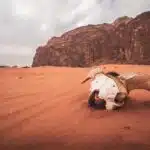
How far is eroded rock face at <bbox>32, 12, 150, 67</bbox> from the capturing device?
9070mm

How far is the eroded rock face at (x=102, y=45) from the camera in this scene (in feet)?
29.8

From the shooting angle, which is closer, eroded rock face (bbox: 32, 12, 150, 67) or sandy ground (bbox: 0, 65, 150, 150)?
sandy ground (bbox: 0, 65, 150, 150)

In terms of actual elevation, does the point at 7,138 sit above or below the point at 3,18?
below

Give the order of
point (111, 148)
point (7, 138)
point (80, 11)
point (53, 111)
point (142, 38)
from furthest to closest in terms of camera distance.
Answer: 1. point (142, 38)
2. point (80, 11)
3. point (53, 111)
4. point (7, 138)
5. point (111, 148)

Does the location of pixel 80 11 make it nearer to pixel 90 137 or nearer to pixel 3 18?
pixel 3 18

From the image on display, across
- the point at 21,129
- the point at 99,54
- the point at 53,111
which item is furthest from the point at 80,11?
the point at 99,54

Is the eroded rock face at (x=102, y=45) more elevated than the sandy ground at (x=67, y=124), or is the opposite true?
the eroded rock face at (x=102, y=45)

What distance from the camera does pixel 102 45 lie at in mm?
11695

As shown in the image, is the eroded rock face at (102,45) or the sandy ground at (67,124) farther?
the eroded rock face at (102,45)

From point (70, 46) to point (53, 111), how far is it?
9391 mm

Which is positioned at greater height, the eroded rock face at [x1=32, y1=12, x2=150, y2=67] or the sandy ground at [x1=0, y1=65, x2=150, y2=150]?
the eroded rock face at [x1=32, y1=12, x2=150, y2=67]

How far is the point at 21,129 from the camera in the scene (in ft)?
7.38

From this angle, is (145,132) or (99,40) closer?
(145,132)

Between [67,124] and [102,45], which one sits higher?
[102,45]
